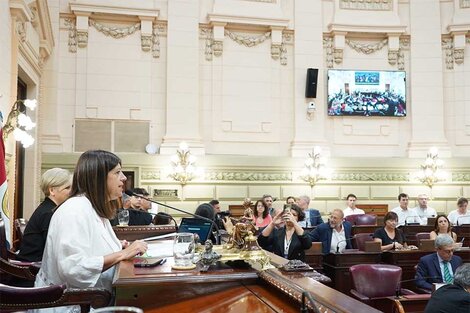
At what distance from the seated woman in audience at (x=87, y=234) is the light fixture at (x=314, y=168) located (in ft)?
30.9

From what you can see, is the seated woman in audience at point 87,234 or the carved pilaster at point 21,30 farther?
the carved pilaster at point 21,30

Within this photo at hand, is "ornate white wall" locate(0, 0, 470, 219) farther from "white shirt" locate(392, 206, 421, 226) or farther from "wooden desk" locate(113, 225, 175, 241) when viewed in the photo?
"wooden desk" locate(113, 225, 175, 241)

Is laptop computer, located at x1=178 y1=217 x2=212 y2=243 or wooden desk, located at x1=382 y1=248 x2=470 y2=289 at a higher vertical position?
laptop computer, located at x1=178 y1=217 x2=212 y2=243

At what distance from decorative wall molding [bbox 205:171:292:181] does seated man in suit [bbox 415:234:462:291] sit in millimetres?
6269

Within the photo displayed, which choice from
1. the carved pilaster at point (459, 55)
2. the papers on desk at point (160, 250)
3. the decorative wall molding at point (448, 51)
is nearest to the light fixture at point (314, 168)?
the decorative wall molding at point (448, 51)

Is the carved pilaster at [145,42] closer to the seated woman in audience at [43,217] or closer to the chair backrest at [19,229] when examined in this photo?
the chair backrest at [19,229]

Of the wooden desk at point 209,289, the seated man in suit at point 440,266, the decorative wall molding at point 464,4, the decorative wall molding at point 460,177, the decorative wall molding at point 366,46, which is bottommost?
the seated man in suit at point 440,266

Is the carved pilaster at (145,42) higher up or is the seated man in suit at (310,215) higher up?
the carved pilaster at (145,42)

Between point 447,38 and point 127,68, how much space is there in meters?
8.63

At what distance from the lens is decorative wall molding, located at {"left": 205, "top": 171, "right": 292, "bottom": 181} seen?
11062mm

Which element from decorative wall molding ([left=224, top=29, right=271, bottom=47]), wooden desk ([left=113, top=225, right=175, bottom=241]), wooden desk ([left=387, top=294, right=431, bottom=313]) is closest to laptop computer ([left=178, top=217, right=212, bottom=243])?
wooden desk ([left=113, top=225, right=175, bottom=241])

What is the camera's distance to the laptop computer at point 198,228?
9.25 feet

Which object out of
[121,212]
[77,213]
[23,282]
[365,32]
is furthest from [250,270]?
[365,32]

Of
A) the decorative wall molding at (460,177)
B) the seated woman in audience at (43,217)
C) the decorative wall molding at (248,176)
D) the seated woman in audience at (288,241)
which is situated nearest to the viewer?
the seated woman in audience at (43,217)
